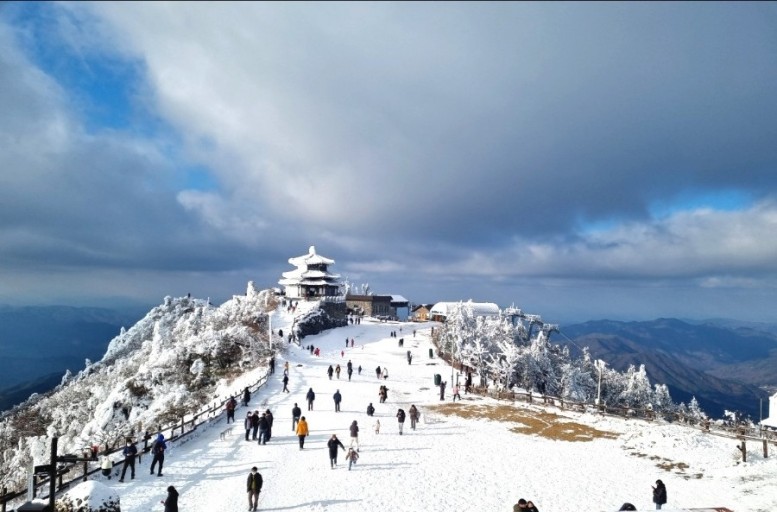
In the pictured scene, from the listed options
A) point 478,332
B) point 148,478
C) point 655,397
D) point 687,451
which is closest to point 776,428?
point 655,397

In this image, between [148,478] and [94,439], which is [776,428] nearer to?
[148,478]

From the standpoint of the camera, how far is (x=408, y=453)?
22125 millimetres

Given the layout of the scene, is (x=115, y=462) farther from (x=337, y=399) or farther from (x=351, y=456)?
(x=337, y=399)

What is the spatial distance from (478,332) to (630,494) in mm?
Result: 40973

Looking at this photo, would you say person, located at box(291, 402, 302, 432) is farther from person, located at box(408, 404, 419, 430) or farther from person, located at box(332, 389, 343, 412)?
person, located at box(408, 404, 419, 430)

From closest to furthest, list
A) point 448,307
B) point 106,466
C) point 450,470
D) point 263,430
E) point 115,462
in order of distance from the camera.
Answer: point 106,466, point 115,462, point 450,470, point 263,430, point 448,307

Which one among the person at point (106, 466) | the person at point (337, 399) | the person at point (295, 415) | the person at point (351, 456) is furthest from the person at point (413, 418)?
the person at point (106, 466)

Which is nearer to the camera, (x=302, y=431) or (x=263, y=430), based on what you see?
(x=302, y=431)

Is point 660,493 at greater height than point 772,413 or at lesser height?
greater

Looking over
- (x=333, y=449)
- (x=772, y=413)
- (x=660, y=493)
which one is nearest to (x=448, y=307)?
(x=772, y=413)

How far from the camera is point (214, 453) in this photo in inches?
836

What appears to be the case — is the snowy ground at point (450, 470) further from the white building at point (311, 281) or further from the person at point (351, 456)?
the white building at point (311, 281)

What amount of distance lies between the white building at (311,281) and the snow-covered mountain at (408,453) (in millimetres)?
32004

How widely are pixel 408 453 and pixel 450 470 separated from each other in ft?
9.20
